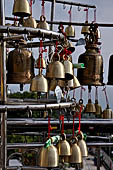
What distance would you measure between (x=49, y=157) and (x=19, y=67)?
0.66 metres

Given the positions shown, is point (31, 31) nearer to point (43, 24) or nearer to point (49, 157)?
point (49, 157)

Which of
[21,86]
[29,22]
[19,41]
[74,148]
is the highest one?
[29,22]

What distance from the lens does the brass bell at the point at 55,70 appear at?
2.74 m

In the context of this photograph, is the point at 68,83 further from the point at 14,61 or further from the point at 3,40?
the point at 3,40

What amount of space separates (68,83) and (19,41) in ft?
2.30

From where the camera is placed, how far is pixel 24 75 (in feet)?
9.50

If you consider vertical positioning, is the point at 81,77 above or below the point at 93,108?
above

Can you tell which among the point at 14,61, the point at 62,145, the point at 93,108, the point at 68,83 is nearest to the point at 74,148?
the point at 62,145

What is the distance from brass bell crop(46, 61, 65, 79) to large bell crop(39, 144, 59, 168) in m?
0.49

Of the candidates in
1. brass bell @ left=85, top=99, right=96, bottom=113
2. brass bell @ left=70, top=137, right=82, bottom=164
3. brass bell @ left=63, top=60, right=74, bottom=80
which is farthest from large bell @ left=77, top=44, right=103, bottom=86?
brass bell @ left=85, top=99, right=96, bottom=113

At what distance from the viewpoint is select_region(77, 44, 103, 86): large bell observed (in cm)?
369

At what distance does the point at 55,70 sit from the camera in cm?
274

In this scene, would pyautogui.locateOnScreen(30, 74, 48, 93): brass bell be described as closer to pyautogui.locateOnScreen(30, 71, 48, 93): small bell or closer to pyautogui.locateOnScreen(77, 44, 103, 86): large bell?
pyautogui.locateOnScreen(30, 71, 48, 93): small bell

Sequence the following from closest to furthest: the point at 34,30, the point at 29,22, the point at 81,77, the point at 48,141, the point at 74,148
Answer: the point at 34,30
the point at 48,141
the point at 74,148
the point at 29,22
the point at 81,77
